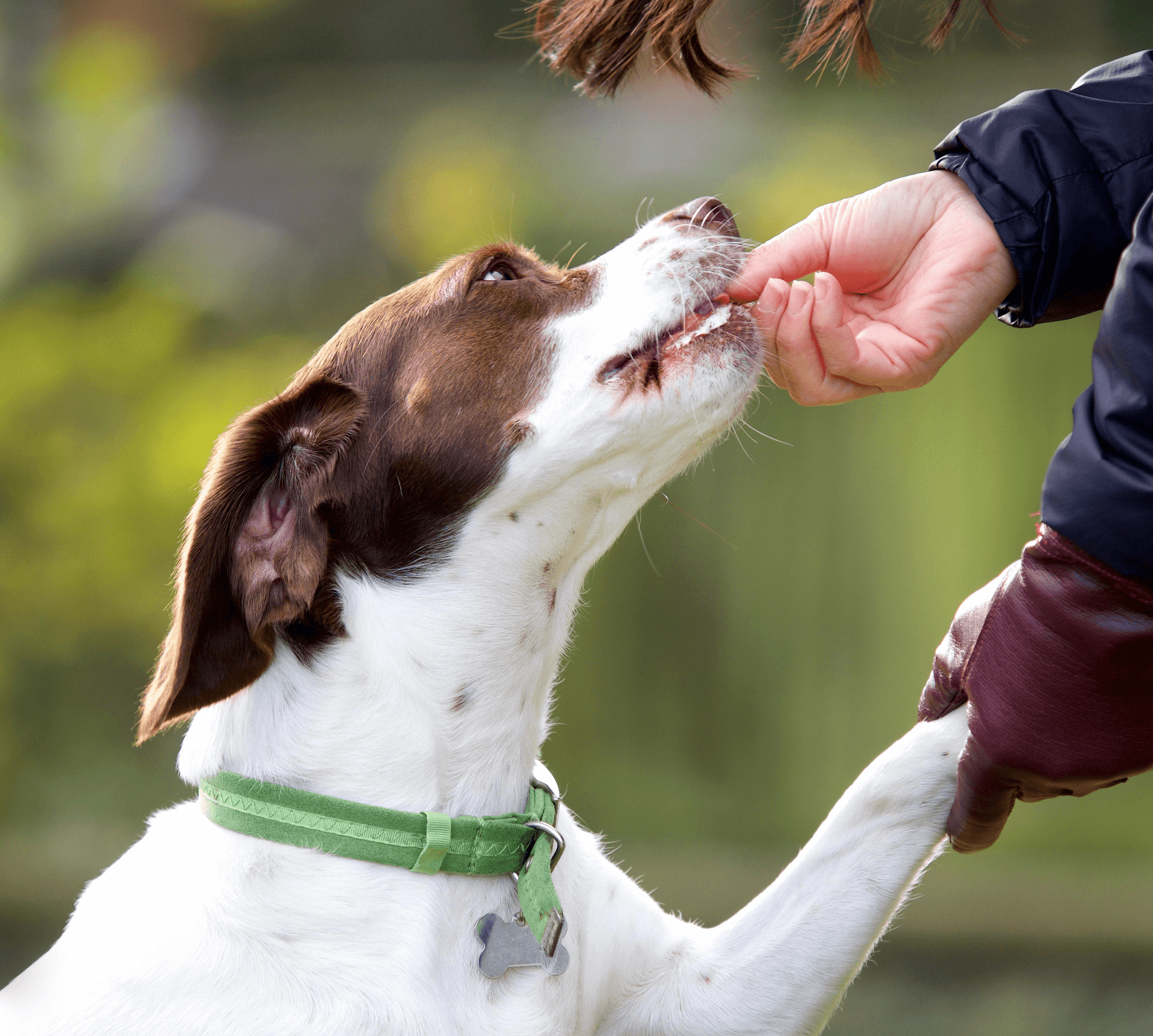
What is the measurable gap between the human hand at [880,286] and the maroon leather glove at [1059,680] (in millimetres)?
399

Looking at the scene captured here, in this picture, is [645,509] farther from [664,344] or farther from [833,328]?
[833,328]

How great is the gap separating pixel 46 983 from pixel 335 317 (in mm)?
3233

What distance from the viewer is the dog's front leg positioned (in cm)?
186

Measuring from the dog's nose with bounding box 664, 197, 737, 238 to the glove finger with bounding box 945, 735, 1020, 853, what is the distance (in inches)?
38.4

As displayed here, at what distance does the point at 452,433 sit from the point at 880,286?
0.76 meters

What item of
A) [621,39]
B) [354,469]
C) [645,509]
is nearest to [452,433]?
Result: [354,469]

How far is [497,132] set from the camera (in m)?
4.53

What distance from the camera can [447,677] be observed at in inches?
74.2

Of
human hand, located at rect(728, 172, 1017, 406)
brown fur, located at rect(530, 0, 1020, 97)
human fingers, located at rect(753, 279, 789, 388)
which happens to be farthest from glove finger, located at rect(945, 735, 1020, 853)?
brown fur, located at rect(530, 0, 1020, 97)

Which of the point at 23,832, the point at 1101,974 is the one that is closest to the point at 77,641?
the point at 23,832

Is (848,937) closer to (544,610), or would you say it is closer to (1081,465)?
(544,610)

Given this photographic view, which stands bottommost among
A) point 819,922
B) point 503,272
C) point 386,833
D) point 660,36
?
point 819,922

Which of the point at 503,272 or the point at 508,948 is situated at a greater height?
the point at 503,272

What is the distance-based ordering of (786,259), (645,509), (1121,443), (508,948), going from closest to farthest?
1. (1121,443)
2. (508,948)
3. (786,259)
4. (645,509)
